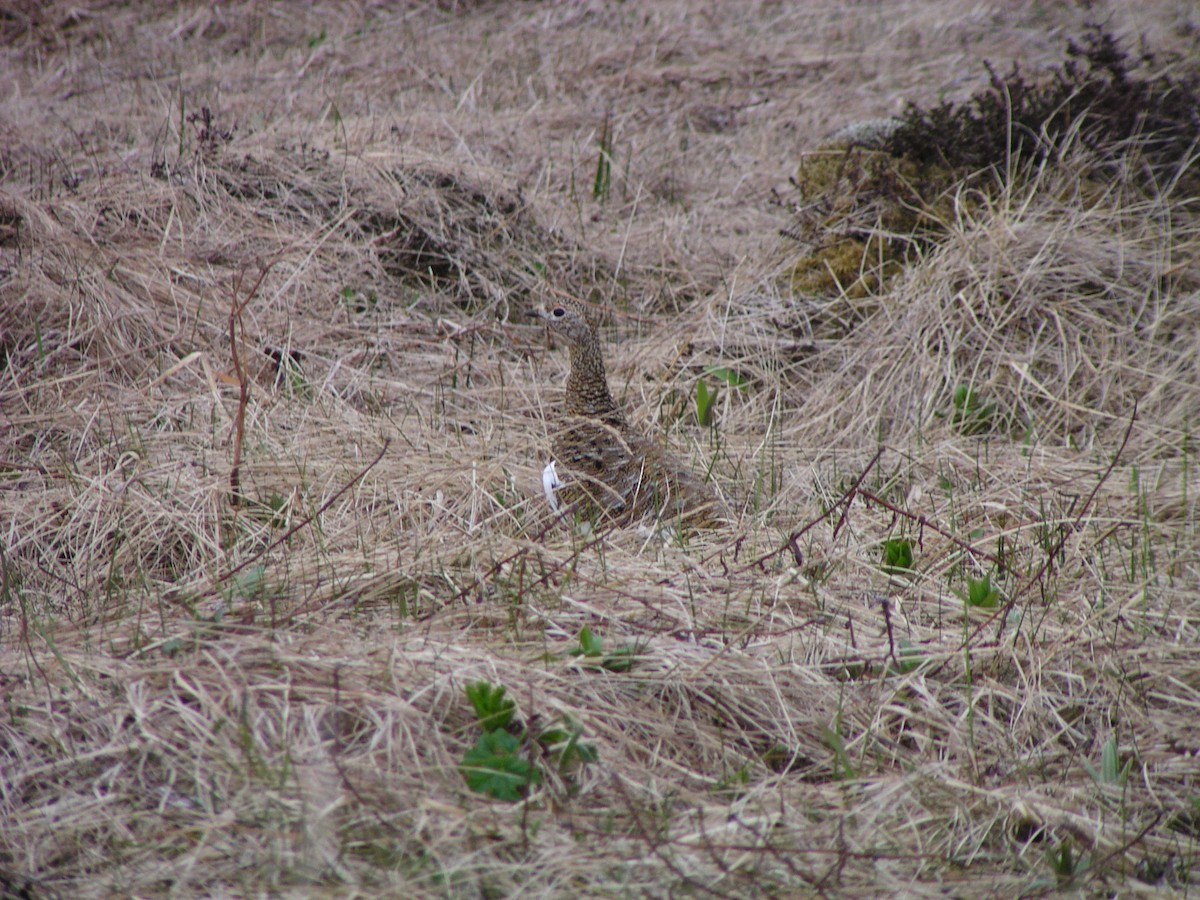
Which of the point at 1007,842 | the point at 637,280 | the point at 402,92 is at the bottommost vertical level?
the point at 1007,842

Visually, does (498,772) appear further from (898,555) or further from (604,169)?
(604,169)

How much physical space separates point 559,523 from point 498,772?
1445 mm

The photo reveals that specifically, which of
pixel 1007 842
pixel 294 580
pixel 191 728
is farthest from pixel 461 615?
pixel 1007 842

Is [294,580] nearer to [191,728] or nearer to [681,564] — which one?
[191,728]

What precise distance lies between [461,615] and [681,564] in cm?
69

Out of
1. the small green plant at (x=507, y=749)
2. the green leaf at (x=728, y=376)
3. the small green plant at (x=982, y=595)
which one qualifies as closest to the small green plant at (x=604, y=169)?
the green leaf at (x=728, y=376)

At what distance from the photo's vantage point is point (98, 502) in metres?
3.39

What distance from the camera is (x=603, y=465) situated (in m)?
3.53

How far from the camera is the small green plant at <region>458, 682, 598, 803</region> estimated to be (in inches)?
84.0

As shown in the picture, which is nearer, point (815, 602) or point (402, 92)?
point (815, 602)

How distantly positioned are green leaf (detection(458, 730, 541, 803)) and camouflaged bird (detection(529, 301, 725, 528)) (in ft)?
3.87

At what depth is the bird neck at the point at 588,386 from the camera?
372 centimetres

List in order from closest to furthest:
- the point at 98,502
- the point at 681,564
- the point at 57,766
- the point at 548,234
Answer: the point at 57,766, the point at 681,564, the point at 98,502, the point at 548,234

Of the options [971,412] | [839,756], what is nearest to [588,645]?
[839,756]
